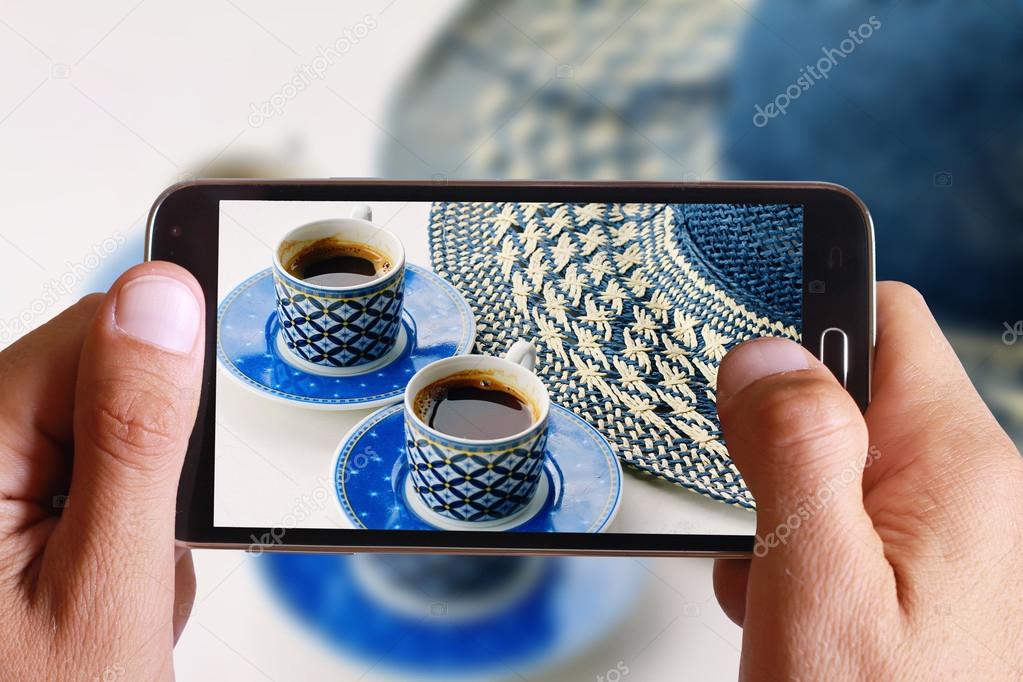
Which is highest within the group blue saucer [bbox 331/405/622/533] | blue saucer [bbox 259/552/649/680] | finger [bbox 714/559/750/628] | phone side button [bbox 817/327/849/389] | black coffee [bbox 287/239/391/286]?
phone side button [bbox 817/327/849/389]

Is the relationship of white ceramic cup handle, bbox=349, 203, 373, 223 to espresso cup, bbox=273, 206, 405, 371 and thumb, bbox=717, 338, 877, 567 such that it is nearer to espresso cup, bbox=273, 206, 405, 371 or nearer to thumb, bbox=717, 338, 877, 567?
espresso cup, bbox=273, 206, 405, 371

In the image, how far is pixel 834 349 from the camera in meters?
0.45

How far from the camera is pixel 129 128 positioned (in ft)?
2.34

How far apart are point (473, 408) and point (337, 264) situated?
0.11m

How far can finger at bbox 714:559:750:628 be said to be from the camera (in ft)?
1.72

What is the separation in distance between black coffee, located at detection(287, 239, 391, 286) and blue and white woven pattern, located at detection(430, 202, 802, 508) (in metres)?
0.03

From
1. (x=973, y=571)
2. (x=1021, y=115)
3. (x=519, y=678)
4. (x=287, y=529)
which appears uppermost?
(x=1021, y=115)

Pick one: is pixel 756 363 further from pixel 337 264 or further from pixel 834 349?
pixel 337 264

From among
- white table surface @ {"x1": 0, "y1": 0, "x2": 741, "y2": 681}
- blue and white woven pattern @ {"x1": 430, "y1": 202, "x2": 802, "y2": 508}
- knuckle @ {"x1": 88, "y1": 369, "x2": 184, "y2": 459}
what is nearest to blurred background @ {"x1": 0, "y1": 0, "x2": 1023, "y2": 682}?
white table surface @ {"x1": 0, "y1": 0, "x2": 741, "y2": 681}

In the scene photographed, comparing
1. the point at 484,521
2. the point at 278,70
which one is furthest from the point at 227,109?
the point at 484,521

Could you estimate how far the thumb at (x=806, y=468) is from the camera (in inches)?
14.6

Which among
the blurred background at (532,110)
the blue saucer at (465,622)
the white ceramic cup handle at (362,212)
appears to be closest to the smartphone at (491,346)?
the white ceramic cup handle at (362,212)

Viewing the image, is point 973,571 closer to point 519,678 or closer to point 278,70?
point 519,678

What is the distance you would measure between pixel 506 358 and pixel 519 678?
0.22 meters
